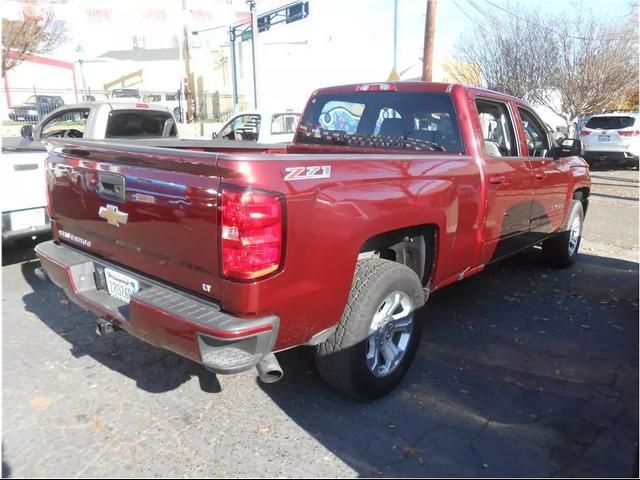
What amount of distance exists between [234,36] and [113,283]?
69.8 feet

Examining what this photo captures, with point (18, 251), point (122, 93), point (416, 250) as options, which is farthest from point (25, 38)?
point (416, 250)

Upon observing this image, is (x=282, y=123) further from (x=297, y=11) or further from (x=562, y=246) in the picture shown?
(x=297, y=11)

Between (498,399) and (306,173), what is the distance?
1.99 metres

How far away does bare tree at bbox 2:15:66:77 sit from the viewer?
25922mm

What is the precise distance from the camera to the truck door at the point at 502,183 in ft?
13.5

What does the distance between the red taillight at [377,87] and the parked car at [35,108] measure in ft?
61.2

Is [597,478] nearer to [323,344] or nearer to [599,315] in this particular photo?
[323,344]

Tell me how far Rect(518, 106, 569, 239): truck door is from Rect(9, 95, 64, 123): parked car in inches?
756

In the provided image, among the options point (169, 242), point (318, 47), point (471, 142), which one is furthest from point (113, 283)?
point (318, 47)

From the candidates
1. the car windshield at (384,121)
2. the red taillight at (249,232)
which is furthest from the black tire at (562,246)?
the red taillight at (249,232)

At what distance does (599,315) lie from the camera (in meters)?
4.79

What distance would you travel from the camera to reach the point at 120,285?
120 inches

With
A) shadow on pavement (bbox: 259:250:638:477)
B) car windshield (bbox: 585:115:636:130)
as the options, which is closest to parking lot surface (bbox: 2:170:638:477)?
shadow on pavement (bbox: 259:250:638:477)

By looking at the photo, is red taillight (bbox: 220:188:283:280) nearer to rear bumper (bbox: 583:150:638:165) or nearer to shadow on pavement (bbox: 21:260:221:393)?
shadow on pavement (bbox: 21:260:221:393)
